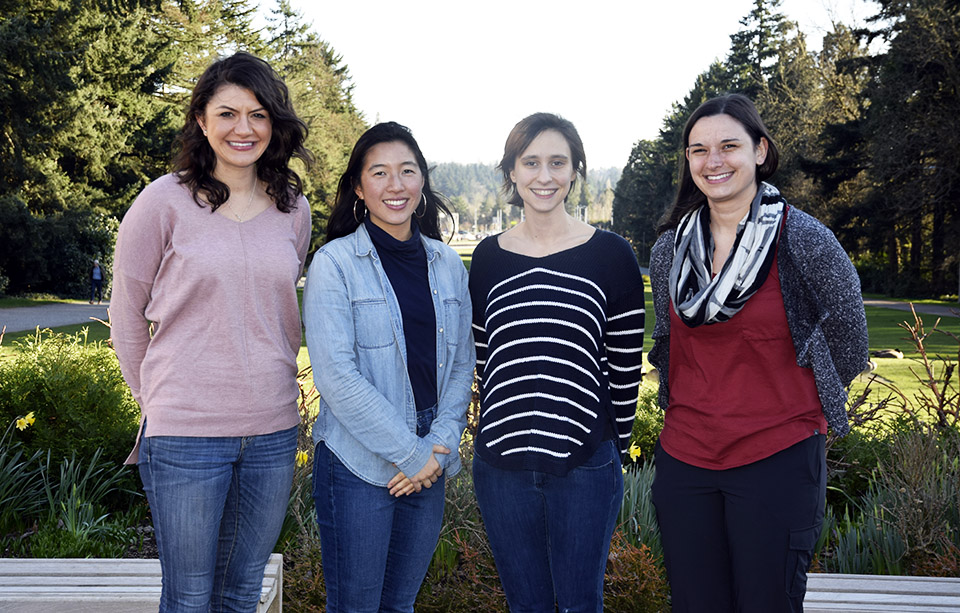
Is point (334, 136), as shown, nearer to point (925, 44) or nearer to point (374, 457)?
point (925, 44)

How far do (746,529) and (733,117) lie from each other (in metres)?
1.32

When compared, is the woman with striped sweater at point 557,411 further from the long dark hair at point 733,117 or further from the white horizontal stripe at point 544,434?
the long dark hair at point 733,117

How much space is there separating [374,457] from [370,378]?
25 cm

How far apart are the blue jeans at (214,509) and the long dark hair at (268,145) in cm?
77

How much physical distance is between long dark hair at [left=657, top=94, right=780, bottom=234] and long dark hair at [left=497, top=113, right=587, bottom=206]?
14.4 inches

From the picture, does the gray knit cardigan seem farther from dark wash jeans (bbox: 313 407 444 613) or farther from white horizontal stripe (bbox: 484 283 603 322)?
dark wash jeans (bbox: 313 407 444 613)

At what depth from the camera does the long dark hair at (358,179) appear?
254 cm

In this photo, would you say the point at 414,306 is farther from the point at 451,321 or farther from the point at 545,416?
the point at 545,416

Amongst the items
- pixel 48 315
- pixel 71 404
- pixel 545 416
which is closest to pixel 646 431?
pixel 545 416

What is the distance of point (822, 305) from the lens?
93.4 inches

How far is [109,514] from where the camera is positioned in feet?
13.5

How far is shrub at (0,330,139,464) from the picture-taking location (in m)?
4.55

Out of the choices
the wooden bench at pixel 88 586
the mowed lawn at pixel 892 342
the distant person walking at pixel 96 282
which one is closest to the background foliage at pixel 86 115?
the distant person walking at pixel 96 282

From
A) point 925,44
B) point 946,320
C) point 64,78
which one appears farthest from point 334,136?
point 946,320
